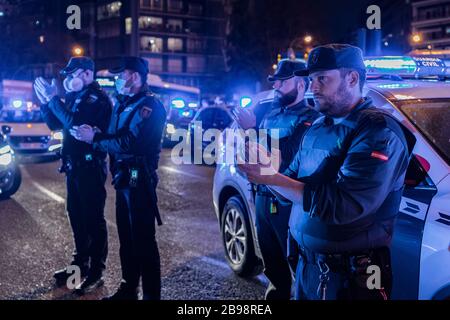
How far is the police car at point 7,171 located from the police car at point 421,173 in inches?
212

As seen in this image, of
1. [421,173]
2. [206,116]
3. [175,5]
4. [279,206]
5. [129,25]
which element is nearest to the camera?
[421,173]

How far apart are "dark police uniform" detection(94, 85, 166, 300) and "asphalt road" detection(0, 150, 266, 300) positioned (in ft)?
1.75

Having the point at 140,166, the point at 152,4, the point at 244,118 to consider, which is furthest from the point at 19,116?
the point at 152,4

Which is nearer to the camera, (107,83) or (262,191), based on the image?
(262,191)

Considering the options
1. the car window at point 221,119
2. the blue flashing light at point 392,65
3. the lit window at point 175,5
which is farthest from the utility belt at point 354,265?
the lit window at point 175,5

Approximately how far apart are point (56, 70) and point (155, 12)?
66072 mm

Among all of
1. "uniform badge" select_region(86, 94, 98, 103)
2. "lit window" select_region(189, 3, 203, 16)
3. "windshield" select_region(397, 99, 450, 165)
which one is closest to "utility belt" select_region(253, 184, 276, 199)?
"windshield" select_region(397, 99, 450, 165)

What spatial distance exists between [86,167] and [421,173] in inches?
110

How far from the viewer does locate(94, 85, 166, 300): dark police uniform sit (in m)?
3.93

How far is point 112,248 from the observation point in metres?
5.80

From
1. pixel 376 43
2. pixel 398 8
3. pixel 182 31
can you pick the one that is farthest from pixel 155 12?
pixel 376 43

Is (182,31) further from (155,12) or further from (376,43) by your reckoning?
(376,43)

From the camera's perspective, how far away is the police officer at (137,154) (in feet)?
12.9

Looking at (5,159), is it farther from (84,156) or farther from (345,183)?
(345,183)
